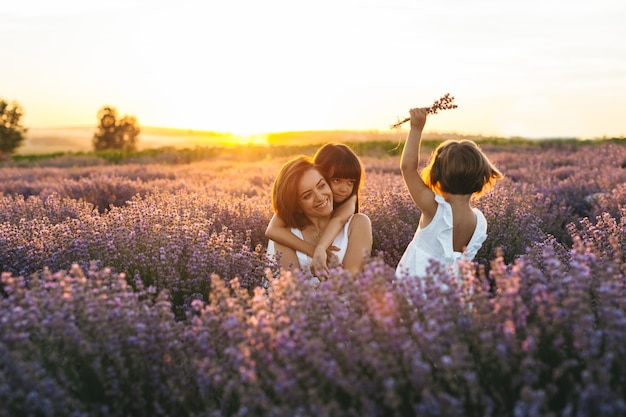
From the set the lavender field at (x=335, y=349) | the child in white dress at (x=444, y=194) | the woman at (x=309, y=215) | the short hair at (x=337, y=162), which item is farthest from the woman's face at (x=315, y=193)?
the lavender field at (x=335, y=349)

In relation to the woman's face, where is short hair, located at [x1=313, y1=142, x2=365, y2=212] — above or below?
above

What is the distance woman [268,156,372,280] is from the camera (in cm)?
381

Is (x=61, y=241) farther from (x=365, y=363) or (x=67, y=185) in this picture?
(x=67, y=185)

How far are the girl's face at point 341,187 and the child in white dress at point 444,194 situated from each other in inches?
24.0

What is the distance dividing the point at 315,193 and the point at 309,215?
0.88 ft

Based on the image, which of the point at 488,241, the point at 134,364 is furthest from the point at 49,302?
the point at 488,241

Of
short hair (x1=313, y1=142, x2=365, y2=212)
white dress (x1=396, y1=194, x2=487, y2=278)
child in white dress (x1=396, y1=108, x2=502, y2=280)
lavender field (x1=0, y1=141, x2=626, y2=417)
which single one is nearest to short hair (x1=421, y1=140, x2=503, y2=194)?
child in white dress (x1=396, y1=108, x2=502, y2=280)

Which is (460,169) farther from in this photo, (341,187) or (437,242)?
(341,187)

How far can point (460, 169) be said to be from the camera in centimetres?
338

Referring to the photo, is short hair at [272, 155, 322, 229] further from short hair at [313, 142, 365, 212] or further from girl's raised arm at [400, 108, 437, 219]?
girl's raised arm at [400, 108, 437, 219]

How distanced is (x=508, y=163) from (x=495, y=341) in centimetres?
1019

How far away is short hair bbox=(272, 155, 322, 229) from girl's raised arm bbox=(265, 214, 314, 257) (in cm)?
5

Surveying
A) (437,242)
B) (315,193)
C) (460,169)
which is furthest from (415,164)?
(315,193)

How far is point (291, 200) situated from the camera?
12.7 feet
